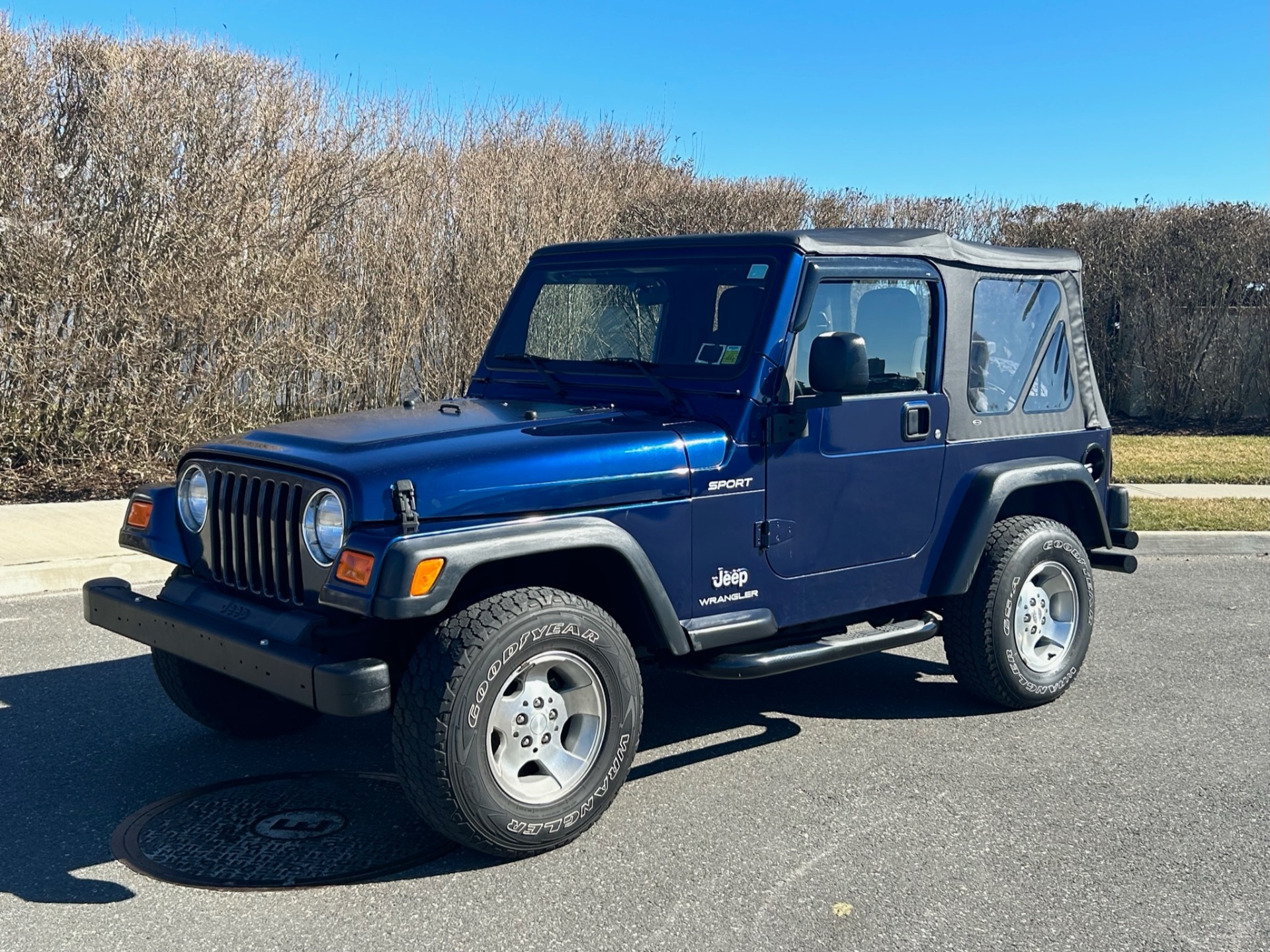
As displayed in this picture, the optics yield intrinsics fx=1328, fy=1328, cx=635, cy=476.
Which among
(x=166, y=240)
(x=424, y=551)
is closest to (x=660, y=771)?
(x=424, y=551)

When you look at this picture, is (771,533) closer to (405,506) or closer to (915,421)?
(915,421)

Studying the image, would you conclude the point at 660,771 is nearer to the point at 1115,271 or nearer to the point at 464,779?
the point at 464,779

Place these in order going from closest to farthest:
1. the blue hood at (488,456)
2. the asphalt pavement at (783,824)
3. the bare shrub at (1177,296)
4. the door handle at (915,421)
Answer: the asphalt pavement at (783,824) < the blue hood at (488,456) < the door handle at (915,421) < the bare shrub at (1177,296)

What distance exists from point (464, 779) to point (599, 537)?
857 mm

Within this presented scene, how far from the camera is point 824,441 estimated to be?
4.92 meters

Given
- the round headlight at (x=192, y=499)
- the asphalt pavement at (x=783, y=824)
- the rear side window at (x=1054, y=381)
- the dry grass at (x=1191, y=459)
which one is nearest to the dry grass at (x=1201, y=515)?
the dry grass at (x=1191, y=459)

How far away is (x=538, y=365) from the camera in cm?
551

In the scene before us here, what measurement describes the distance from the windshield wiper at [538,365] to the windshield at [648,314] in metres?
0.02

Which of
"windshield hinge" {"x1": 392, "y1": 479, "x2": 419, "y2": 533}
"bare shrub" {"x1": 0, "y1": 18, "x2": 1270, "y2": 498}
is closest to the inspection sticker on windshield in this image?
"windshield hinge" {"x1": 392, "y1": 479, "x2": 419, "y2": 533}

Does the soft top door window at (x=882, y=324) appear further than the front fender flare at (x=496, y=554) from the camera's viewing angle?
Yes

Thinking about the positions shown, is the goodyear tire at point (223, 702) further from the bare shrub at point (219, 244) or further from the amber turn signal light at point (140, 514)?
the bare shrub at point (219, 244)

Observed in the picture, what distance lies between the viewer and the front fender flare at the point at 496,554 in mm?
3809

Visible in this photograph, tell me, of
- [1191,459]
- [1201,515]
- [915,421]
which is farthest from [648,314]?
[1191,459]

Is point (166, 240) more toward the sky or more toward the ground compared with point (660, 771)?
more toward the sky
